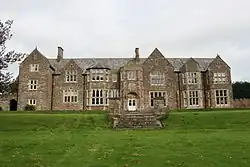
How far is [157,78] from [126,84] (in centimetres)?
529

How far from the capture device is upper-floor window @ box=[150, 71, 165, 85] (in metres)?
51.2

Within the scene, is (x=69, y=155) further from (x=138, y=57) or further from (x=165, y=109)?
(x=138, y=57)

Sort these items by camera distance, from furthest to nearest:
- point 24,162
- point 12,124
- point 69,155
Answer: point 12,124 < point 69,155 < point 24,162

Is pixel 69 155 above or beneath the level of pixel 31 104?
beneath

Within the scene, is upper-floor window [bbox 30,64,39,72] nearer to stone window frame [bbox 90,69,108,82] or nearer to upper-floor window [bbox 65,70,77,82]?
upper-floor window [bbox 65,70,77,82]

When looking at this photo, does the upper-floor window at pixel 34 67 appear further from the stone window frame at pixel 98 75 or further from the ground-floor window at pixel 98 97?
the ground-floor window at pixel 98 97

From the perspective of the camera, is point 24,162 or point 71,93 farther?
point 71,93

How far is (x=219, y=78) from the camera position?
5162cm

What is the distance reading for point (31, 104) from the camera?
161 feet

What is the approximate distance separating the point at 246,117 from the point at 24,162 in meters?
23.1

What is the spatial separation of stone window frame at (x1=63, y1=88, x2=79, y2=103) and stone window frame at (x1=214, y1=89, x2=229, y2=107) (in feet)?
73.1

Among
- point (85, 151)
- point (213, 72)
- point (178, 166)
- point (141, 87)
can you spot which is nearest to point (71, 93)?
point (141, 87)

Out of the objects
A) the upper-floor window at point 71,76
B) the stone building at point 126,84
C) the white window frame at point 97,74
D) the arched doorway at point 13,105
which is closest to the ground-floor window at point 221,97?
the stone building at point 126,84

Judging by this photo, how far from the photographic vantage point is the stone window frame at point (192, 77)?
51.8 meters
